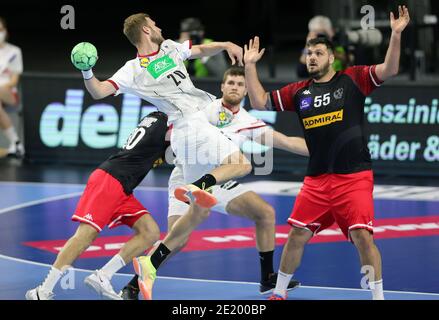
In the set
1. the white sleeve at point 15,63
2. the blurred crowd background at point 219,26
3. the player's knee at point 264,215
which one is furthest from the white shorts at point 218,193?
the blurred crowd background at point 219,26

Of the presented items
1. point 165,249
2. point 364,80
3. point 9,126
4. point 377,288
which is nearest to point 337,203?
point 377,288

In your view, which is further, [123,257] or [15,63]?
[15,63]

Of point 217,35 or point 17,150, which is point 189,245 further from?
point 217,35

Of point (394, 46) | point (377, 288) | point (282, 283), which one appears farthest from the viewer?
point (282, 283)

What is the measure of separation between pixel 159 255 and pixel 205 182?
832 mm

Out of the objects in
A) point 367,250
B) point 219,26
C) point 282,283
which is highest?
point 219,26

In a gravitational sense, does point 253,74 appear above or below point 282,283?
above

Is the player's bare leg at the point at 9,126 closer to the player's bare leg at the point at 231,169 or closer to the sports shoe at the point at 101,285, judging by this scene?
the sports shoe at the point at 101,285

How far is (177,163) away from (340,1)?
Result: 14.5 m

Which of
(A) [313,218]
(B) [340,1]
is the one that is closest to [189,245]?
(A) [313,218]

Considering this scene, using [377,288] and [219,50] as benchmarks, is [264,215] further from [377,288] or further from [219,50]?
[219,50]

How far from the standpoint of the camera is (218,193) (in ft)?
35.1

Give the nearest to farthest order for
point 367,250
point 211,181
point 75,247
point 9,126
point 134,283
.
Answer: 1. point 367,250
2. point 75,247
3. point 211,181
4. point 134,283
5. point 9,126

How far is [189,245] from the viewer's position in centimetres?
1293
